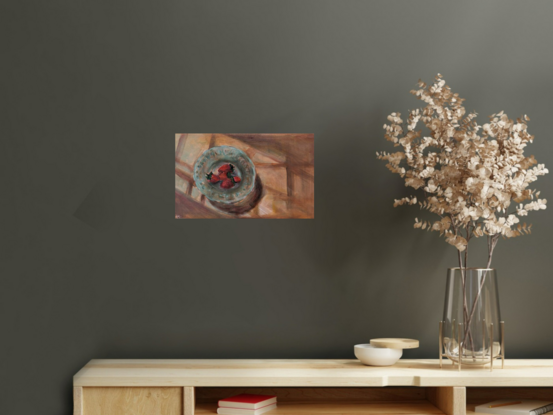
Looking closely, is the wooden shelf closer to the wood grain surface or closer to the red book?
the red book

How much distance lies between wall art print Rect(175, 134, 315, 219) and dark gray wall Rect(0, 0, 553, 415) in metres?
0.06

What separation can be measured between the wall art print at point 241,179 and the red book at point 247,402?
81 cm

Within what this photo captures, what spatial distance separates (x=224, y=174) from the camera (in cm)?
262

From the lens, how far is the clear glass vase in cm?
224

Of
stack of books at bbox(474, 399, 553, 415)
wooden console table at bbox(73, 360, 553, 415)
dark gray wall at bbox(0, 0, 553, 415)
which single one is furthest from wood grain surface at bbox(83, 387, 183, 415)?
stack of books at bbox(474, 399, 553, 415)

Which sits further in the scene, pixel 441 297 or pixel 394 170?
pixel 441 297

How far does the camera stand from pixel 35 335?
8.45 feet

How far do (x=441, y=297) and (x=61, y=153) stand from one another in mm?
1903

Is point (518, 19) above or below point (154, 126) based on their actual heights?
above

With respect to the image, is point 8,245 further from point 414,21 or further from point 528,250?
point 528,250

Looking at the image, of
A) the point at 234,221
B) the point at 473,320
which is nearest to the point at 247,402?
the point at 234,221

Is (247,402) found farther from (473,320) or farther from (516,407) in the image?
(516,407)

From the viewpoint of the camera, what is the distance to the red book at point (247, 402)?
2182 millimetres

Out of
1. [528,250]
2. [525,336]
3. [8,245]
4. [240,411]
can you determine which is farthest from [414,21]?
[8,245]
